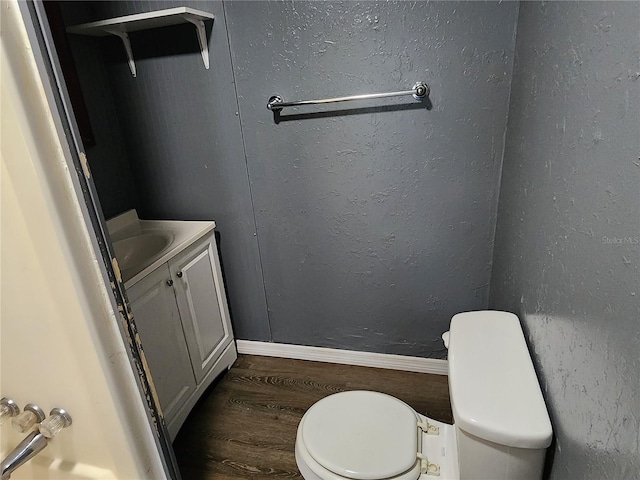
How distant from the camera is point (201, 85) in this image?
1.59 metres

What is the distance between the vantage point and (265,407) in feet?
5.66

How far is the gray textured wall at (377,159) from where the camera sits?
1354 millimetres

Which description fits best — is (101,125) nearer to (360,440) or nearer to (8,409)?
(8,409)

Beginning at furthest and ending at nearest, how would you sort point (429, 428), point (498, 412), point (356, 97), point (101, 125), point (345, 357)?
point (345, 357)
point (101, 125)
point (356, 97)
point (429, 428)
point (498, 412)

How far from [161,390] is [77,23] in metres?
1.51

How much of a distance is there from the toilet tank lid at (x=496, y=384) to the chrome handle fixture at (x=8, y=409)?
883 mm

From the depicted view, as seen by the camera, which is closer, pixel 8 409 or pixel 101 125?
pixel 8 409

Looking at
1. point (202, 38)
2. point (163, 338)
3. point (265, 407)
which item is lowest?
point (265, 407)

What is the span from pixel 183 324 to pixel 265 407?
1.76ft

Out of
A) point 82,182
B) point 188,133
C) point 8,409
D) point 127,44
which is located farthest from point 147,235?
point 82,182

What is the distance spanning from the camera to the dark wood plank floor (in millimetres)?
1481

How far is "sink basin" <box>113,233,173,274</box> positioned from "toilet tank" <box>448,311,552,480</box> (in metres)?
1.24

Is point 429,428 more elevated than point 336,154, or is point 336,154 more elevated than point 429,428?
point 336,154

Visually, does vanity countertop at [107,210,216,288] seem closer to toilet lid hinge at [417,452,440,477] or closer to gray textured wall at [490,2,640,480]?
toilet lid hinge at [417,452,440,477]
